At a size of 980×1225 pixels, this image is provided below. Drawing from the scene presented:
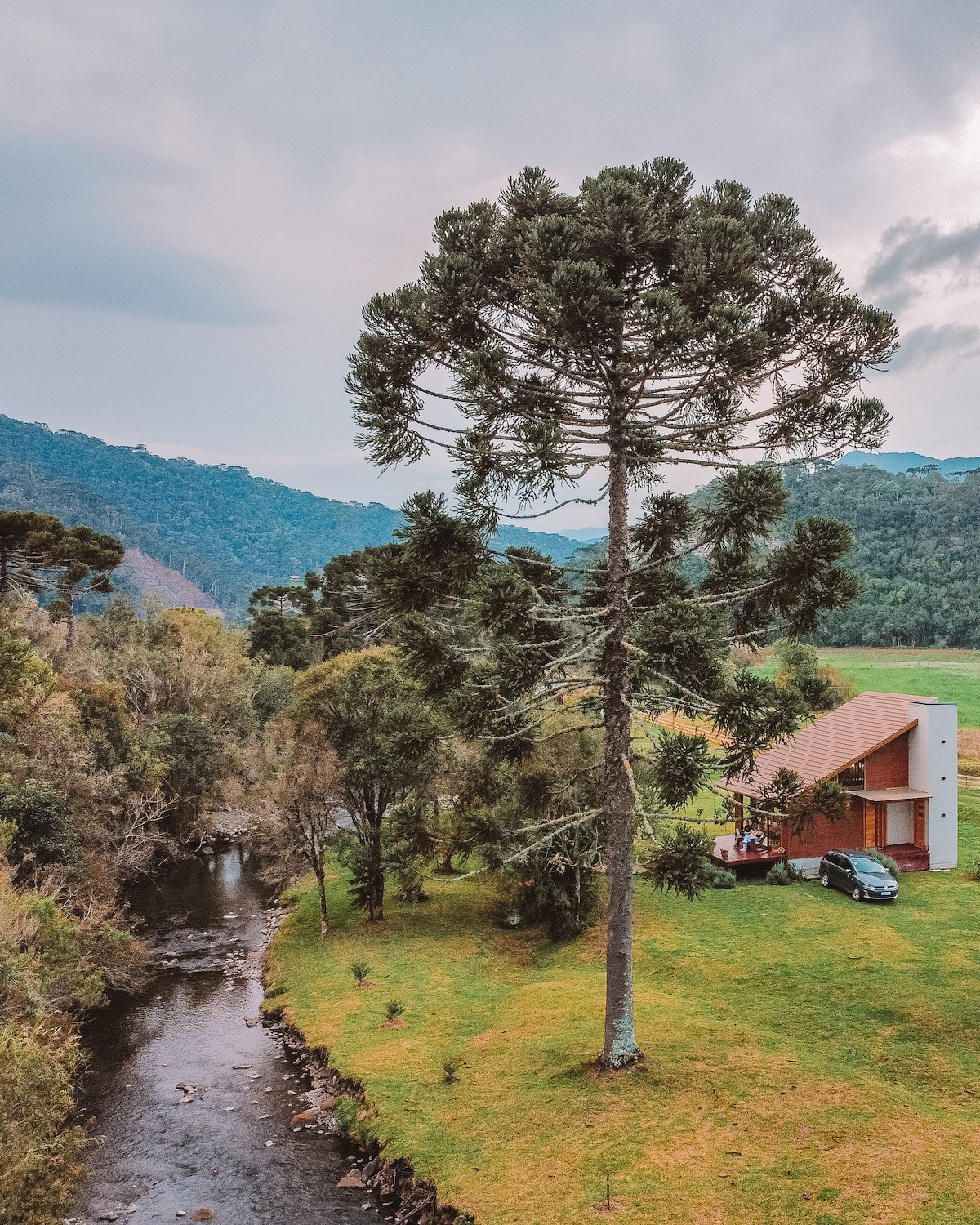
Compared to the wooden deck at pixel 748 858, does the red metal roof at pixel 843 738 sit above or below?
above

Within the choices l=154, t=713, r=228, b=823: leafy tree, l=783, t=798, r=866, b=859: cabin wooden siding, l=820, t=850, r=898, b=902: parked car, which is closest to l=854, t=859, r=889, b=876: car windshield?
l=820, t=850, r=898, b=902: parked car

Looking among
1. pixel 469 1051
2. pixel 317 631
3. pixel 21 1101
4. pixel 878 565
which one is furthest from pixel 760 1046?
pixel 878 565

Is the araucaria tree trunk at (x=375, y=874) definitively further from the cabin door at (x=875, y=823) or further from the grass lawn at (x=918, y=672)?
Result: the grass lawn at (x=918, y=672)

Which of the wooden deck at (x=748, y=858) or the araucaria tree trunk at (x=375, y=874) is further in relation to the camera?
the wooden deck at (x=748, y=858)

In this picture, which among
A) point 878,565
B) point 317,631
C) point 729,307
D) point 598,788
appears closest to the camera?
point 729,307

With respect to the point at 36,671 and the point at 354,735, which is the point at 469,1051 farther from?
the point at 36,671

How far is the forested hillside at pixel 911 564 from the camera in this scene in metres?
74.9

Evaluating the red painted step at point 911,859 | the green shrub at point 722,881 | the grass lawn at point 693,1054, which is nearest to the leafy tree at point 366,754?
the grass lawn at point 693,1054

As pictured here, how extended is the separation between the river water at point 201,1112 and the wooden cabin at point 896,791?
14.1 m

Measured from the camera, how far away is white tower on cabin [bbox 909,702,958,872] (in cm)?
2359

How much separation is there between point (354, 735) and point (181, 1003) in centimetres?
762

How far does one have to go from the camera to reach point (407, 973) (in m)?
18.8

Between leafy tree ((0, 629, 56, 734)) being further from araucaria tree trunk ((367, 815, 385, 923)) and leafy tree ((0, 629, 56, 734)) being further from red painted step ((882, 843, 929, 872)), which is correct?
red painted step ((882, 843, 929, 872))

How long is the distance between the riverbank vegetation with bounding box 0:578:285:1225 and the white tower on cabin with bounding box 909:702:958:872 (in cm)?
2083
